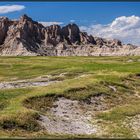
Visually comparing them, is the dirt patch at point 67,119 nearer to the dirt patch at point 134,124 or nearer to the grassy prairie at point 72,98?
the grassy prairie at point 72,98

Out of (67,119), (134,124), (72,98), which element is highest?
(72,98)

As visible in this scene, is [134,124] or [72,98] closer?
[134,124]

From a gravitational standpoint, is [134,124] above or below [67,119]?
below

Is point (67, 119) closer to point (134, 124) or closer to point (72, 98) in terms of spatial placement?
point (134, 124)

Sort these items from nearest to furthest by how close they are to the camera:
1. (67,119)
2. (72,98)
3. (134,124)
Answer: (134,124), (67,119), (72,98)

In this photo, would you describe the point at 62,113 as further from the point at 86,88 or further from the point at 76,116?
the point at 86,88

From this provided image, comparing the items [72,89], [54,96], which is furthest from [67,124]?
[72,89]

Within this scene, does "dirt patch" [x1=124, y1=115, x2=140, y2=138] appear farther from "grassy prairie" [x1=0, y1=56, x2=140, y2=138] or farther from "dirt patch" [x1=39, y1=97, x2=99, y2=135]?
"dirt patch" [x1=39, y1=97, x2=99, y2=135]

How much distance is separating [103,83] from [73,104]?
13782mm

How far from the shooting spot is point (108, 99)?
180 feet

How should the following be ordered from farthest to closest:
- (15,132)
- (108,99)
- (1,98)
A: (108,99), (1,98), (15,132)

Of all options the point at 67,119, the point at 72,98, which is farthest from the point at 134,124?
the point at 72,98

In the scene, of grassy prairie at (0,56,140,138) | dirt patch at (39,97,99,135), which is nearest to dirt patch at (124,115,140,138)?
grassy prairie at (0,56,140,138)

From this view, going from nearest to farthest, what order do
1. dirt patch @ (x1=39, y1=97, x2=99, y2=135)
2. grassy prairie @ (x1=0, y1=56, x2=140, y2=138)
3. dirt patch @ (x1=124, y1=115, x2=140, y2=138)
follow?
grassy prairie @ (x1=0, y1=56, x2=140, y2=138), dirt patch @ (x1=39, y1=97, x2=99, y2=135), dirt patch @ (x1=124, y1=115, x2=140, y2=138)
